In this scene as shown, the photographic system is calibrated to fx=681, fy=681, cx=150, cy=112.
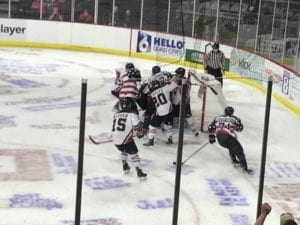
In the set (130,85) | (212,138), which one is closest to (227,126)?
(212,138)

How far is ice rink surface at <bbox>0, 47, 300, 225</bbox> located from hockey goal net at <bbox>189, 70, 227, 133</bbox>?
75mm

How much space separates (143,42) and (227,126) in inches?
446

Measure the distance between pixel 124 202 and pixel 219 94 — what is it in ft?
18.3

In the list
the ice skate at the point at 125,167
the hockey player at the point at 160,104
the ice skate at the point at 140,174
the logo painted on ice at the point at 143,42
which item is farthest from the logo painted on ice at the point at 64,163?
the logo painted on ice at the point at 143,42

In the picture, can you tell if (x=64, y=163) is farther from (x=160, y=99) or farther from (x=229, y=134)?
(x=229, y=134)

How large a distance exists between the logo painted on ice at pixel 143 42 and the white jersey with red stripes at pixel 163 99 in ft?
32.1

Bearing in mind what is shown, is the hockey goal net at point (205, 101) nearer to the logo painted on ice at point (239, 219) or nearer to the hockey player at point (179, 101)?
the hockey player at point (179, 101)

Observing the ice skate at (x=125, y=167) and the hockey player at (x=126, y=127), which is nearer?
the hockey player at (x=126, y=127)

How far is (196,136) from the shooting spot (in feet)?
37.0

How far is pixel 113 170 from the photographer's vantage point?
29.8ft

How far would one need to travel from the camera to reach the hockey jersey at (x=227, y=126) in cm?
922

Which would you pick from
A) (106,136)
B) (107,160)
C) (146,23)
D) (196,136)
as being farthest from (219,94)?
(146,23)

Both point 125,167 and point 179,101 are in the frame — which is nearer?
point 125,167

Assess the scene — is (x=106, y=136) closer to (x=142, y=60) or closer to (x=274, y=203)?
(x=274, y=203)
